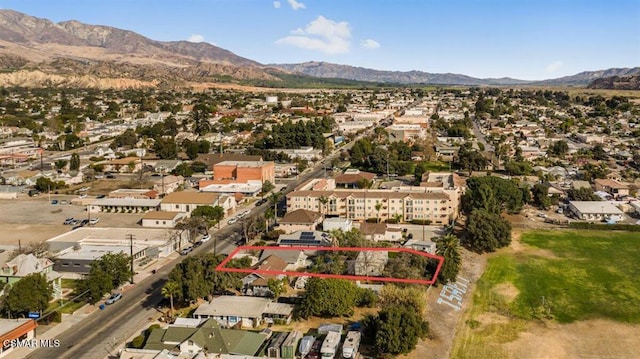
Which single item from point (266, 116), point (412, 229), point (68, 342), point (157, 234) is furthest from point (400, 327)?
point (266, 116)

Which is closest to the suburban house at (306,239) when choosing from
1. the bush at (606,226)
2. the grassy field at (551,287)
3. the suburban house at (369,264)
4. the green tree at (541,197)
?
the suburban house at (369,264)

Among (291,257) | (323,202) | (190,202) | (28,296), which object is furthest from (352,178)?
(28,296)

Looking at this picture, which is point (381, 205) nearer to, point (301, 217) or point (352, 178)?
point (301, 217)

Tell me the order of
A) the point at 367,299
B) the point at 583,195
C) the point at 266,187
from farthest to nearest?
1. the point at 266,187
2. the point at 583,195
3. the point at 367,299

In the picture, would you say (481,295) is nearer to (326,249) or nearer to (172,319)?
(326,249)

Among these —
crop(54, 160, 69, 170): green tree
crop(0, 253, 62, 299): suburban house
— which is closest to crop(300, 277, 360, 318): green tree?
crop(0, 253, 62, 299): suburban house

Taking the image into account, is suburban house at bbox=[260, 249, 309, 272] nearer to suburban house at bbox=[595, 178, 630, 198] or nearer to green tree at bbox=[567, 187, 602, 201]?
green tree at bbox=[567, 187, 602, 201]
